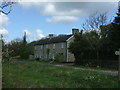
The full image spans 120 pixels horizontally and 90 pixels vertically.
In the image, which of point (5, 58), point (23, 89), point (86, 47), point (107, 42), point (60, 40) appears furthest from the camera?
point (60, 40)

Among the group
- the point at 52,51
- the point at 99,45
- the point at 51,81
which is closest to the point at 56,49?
the point at 52,51

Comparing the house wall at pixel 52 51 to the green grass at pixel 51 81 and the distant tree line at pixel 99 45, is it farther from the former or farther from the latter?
the green grass at pixel 51 81

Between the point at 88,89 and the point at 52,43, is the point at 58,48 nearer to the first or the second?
the point at 52,43

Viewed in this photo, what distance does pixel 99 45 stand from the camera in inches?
1612

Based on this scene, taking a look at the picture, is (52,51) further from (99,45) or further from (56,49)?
(99,45)

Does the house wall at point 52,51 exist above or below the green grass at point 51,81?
above

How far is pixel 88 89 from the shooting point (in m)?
10.8

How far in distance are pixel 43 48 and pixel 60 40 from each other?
42.7 feet

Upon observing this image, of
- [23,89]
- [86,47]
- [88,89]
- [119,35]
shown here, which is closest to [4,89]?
[23,89]

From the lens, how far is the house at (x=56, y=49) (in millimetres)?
64375

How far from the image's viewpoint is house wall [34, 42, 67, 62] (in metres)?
65.3

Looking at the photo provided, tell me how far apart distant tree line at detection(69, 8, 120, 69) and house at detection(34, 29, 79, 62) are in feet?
49.4

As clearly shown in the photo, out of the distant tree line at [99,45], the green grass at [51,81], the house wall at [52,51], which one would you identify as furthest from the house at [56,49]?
the green grass at [51,81]

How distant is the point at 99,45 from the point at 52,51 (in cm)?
3315
